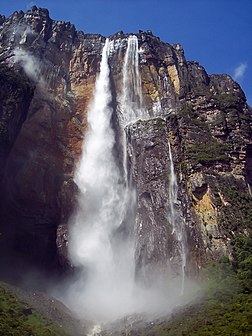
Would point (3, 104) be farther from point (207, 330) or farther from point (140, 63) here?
point (207, 330)

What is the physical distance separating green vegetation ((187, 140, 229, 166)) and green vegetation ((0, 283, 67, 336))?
25.3 meters

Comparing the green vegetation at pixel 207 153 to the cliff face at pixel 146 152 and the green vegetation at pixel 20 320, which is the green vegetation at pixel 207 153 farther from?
the green vegetation at pixel 20 320

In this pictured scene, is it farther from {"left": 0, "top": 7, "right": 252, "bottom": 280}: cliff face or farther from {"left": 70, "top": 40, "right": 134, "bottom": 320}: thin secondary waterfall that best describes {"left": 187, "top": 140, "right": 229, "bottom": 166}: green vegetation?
{"left": 70, "top": 40, "right": 134, "bottom": 320}: thin secondary waterfall

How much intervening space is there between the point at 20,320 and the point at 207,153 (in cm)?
2951

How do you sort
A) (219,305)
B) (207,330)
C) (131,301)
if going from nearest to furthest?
(207,330) < (219,305) < (131,301)

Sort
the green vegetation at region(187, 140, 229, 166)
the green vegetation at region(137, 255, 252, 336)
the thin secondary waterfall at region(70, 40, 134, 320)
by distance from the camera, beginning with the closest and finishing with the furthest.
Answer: the green vegetation at region(137, 255, 252, 336)
the thin secondary waterfall at region(70, 40, 134, 320)
the green vegetation at region(187, 140, 229, 166)

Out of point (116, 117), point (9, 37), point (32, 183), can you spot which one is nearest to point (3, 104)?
point (32, 183)

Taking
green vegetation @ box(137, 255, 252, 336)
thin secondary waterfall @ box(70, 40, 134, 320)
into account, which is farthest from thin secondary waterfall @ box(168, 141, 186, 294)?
thin secondary waterfall @ box(70, 40, 134, 320)

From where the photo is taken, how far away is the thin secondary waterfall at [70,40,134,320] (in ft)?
151

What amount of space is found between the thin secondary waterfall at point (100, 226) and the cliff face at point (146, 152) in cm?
173

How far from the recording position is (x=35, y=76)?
206 ft

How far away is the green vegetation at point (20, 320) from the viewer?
101 ft

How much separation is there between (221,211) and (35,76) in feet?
120

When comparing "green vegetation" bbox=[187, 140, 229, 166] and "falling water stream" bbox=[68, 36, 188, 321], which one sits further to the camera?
"green vegetation" bbox=[187, 140, 229, 166]
